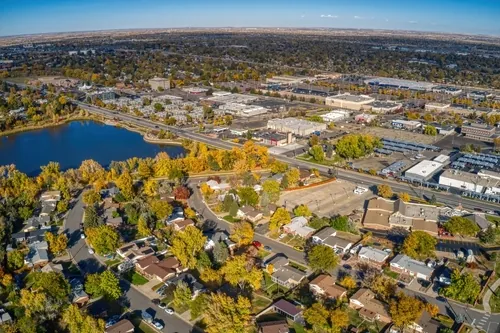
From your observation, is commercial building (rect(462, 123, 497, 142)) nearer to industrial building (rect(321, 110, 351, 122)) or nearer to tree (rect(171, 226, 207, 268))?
industrial building (rect(321, 110, 351, 122))

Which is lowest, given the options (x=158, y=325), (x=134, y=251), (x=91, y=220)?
(x=158, y=325)

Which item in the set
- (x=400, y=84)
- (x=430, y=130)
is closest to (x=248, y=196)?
(x=430, y=130)

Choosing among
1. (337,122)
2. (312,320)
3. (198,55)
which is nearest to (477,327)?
(312,320)

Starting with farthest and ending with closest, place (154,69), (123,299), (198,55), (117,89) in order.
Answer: (198,55) < (154,69) < (117,89) < (123,299)

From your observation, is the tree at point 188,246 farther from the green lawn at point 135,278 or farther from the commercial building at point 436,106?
the commercial building at point 436,106

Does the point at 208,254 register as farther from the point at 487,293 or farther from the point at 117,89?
the point at 117,89

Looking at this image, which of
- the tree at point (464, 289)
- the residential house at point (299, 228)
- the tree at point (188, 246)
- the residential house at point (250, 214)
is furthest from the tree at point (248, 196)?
Result: the tree at point (464, 289)

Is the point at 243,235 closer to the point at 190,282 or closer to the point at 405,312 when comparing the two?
the point at 190,282
